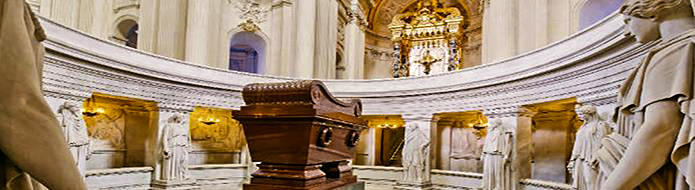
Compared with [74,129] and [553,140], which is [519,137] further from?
[74,129]

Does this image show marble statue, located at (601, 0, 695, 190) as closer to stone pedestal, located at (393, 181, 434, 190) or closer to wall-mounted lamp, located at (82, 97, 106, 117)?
stone pedestal, located at (393, 181, 434, 190)

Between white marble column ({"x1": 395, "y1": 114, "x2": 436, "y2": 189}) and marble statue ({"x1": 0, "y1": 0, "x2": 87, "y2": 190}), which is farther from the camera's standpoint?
white marble column ({"x1": 395, "y1": 114, "x2": 436, "y2": 189})

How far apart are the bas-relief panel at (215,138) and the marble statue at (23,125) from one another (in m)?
12.8

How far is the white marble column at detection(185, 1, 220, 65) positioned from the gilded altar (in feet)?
35.8

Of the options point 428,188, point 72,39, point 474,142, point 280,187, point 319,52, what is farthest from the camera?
point 319,52

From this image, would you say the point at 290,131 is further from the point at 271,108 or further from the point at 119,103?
the point at 119,103

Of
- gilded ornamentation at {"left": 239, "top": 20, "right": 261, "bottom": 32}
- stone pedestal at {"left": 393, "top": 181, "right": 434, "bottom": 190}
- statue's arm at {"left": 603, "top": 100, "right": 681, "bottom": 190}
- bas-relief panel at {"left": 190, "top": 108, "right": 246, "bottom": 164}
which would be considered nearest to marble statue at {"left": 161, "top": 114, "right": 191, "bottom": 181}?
bas-relief panel at {"left": 190, "top": 108, "right": 246, "bottom": 164}

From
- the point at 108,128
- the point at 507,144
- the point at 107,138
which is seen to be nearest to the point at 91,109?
the point at 108,128

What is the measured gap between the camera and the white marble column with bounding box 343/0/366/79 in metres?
22.0

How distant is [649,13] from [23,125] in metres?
2.43

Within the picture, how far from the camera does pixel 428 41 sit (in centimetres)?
2386

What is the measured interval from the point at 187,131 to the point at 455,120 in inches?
323

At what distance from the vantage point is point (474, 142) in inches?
560

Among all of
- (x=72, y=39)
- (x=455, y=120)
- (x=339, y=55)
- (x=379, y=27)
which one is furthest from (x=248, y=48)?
(x=72, y=39)
